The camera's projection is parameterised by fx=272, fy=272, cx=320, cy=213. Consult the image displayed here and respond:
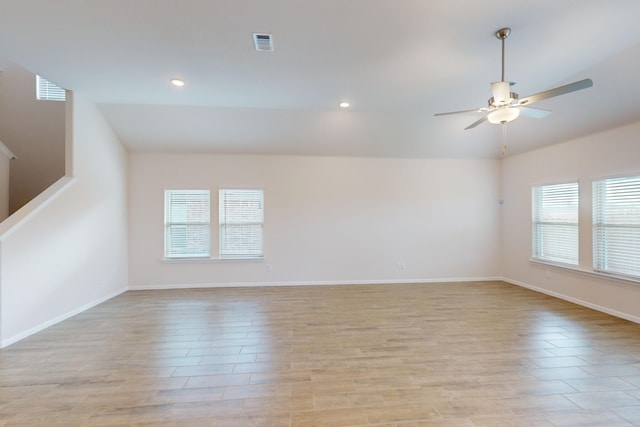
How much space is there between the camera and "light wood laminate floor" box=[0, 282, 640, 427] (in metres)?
1.94

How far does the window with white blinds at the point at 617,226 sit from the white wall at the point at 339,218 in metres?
1.83

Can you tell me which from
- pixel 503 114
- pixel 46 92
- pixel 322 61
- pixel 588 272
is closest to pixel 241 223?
pixel 322 61

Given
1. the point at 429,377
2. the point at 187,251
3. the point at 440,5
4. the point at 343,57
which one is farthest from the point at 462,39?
the point at 187,251

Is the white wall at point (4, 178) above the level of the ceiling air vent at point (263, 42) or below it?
below

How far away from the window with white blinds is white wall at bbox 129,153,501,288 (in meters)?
1.83

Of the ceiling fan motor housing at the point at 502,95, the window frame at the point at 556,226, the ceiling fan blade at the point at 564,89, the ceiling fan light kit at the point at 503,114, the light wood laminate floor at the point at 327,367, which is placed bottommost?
the light wood laminate floor at the point at 327,367

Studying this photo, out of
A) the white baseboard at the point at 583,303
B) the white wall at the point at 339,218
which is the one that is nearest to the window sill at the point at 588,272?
the white baseboard at the point at 583,303

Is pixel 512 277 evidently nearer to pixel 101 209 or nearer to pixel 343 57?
pixel 343 57

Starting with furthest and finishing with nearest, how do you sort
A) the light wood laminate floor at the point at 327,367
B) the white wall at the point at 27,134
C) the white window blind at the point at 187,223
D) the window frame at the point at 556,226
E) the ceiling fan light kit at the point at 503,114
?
the white window blind at the point at 187,223 < the white wall at the point at 27,134 < the window frame at the point at 556,226 < the ceiling fan light kit at the point at 503,114 < the light wood laminate floor at the point at 327,367

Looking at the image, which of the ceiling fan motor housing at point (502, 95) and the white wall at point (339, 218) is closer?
the ceiling fan motor housing at point (502, 95)

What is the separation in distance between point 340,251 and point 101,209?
13.8 feet

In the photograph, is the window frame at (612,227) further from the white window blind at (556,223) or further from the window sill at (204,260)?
the window sill at (204,260)

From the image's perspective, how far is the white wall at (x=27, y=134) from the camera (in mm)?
4898

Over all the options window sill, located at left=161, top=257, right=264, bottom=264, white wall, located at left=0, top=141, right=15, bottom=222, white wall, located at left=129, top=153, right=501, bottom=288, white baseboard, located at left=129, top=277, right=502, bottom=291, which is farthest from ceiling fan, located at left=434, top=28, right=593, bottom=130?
white wall, located at left=0, top=141, right=15, bottom=222
